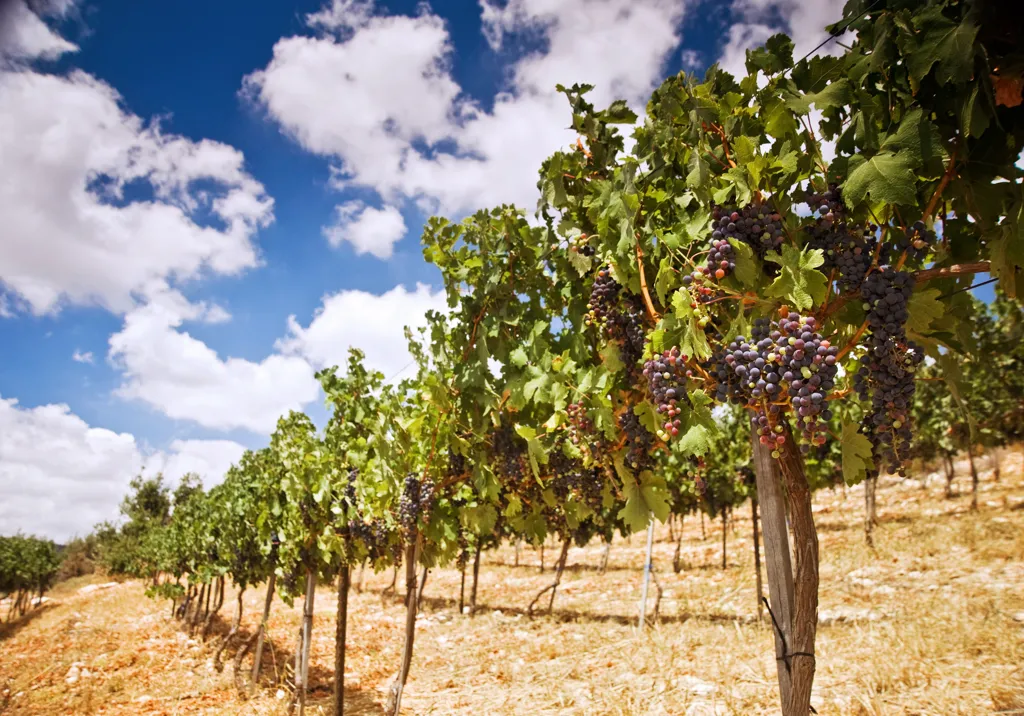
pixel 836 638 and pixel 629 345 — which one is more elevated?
pixel 629 345

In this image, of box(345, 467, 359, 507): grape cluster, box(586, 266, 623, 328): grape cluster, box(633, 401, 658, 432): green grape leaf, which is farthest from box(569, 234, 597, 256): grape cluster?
box(345, 467, 359, 507): grape cluster

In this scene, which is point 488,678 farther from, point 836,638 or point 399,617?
point 399,617

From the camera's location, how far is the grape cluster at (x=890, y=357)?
1.93 meters

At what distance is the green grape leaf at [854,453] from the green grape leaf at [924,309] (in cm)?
45

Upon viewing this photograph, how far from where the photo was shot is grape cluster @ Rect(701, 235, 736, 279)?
2.23 metres

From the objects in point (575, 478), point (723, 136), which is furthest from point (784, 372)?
point (575, 478)

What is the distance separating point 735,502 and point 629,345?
18.8m

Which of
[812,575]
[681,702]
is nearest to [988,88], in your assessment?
[812,575]

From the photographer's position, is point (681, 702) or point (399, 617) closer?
A: point (681, 702)

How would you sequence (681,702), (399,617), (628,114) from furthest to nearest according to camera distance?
(399,617), (681,702), (628,114)

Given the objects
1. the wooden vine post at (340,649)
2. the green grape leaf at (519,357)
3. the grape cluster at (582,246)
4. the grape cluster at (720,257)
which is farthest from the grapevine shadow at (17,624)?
the grape cluster at (720,257)

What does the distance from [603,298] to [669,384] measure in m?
0.97

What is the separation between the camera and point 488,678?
8.90 m

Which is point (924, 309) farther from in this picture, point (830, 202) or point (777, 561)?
point (777, 561)
